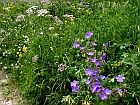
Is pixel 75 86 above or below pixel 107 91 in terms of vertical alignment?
below

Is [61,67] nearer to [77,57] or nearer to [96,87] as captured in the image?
[77,57]

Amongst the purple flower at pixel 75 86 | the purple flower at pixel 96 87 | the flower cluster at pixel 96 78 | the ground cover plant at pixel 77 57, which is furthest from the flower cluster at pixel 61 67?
the purple flower at pixel 96 87

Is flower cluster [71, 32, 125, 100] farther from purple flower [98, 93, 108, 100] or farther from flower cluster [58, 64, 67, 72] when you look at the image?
flower cluster [58, 64, 67, 72]

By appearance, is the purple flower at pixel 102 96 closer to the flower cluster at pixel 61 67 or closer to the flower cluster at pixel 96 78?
the flower cluster at pixel 96 78

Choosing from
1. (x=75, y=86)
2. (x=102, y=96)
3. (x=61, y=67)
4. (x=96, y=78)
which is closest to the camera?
(x=102, y=96)

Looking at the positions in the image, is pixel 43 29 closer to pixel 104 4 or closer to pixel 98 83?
pixel 104 4

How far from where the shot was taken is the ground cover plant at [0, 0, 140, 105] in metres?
2.34

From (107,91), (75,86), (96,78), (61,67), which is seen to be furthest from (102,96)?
(61,67)

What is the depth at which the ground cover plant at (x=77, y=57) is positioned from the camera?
234 centimetres

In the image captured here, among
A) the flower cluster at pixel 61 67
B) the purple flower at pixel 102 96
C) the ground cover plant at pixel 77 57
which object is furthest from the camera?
the flower cluster at pixel 61 67

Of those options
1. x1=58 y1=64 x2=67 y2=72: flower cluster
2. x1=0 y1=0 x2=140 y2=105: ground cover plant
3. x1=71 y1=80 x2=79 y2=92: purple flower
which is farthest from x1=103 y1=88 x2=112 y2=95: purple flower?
x1=58 y1=64 x2=67 y2=72: flower cluster

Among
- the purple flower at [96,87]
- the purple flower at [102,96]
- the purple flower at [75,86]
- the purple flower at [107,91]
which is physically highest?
the purple flower at [96,87]

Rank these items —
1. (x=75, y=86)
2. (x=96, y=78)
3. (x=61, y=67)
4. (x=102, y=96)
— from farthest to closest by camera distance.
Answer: (x=61, y=67)
(x=75, y=86)
(x=96, y=78)
(x=102, y=96)

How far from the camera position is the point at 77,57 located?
2.85 m
